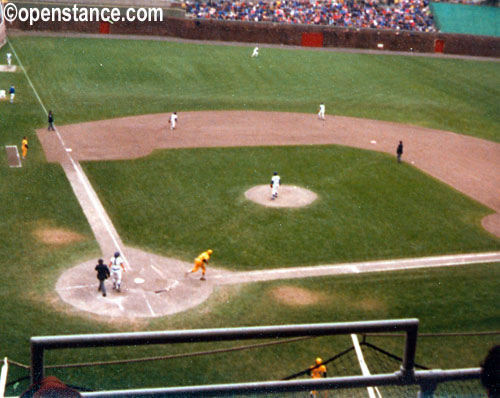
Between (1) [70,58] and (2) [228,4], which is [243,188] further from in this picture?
(2) [228,4]

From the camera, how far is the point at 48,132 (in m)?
42.1

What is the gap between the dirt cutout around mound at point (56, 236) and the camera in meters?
27.1

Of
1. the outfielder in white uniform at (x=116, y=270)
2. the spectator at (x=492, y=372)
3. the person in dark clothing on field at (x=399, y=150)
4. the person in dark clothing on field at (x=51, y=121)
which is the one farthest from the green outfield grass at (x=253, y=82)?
the spectator at (x=492, y=372)

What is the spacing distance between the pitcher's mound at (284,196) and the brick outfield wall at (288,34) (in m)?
37.3

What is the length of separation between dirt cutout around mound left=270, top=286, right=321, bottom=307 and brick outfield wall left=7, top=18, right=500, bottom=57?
4809 cm

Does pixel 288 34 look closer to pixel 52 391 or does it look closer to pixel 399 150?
pixel 399 150

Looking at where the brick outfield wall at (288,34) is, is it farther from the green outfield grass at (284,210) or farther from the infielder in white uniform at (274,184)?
the infielder in white uniform at (274,184)

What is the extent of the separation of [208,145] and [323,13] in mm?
36286

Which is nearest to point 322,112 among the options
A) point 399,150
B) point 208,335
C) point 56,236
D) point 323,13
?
point 399,150

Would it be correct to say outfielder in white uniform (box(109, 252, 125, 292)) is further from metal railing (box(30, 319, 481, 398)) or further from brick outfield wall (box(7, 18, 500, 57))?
brick outfield wall (box(7, 18, 500, 57))

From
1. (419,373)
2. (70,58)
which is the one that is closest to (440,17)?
(70,58)

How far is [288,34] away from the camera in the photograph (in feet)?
229

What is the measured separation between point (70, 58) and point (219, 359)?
44492 millimetres

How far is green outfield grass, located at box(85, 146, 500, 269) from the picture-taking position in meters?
27.9
